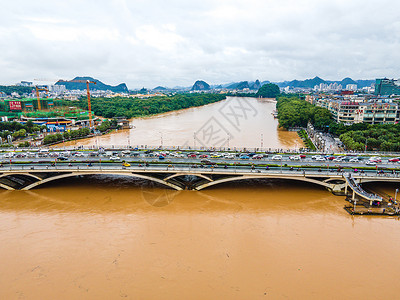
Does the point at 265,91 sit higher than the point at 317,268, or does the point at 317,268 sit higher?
the point at 265,91

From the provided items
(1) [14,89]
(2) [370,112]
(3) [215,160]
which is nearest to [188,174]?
(3) [215,160]

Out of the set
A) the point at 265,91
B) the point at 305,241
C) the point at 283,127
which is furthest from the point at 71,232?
the point at 265,91

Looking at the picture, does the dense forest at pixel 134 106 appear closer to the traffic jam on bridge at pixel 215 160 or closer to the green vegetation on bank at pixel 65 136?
the green vegetation on bank at pixel 65 136

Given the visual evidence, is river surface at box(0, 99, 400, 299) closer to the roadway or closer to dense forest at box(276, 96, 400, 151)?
the roadway

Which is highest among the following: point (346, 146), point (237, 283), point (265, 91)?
point (265, 91)

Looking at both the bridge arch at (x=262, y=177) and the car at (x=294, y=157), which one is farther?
the car at (x=294, y=157)

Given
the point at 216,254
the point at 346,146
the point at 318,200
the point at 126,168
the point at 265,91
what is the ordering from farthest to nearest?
the point at 265,91
the point at 346,146
the point at 126,168
the point at 318,200
the point at 216,254

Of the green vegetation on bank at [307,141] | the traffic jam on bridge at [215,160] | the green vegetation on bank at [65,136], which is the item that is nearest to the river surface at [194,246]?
the traffic jam on bridge at [215,160]

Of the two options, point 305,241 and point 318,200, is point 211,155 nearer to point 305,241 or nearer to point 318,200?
point 318,200
